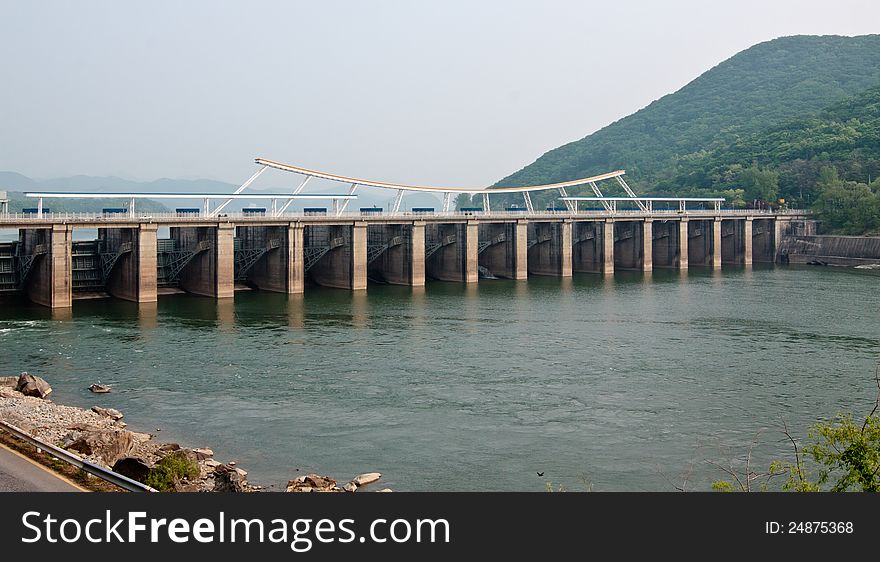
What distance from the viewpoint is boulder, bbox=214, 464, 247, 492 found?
91.1ft

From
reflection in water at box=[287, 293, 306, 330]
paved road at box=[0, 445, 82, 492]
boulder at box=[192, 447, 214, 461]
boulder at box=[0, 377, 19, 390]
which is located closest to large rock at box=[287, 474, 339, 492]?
boulder at box=[192, 447, 214, 461]

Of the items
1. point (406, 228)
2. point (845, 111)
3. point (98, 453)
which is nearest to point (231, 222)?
point (406, 228)

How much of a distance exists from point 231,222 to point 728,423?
49595 mm

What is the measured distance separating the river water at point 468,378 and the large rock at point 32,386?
0.90 metres

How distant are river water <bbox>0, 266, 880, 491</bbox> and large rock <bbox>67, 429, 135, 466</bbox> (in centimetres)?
345

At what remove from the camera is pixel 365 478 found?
1210 inches

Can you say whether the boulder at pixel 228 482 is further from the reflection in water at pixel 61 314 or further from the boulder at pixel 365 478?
the reflection in water at pixel 61 314

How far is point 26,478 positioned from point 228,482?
254 inches

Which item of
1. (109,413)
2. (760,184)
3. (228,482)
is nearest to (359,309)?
(109,413)

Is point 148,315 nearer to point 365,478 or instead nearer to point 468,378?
point 468,378

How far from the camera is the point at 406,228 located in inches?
3620

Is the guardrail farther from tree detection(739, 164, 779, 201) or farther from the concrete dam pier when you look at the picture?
tree detection(739, 164, 779, 201)

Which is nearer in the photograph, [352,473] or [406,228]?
[352,473]
